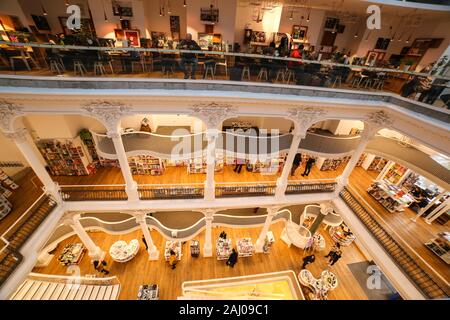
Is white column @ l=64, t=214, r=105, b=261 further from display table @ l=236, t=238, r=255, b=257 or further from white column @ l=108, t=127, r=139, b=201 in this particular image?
display table @ l=236, t=238, r=255, b=257

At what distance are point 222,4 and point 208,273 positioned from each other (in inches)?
484

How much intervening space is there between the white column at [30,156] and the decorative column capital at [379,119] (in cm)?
1213

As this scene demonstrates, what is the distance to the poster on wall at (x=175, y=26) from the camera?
34.7 ft

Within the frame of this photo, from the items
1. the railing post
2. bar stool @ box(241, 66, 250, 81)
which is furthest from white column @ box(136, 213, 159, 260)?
the railing post

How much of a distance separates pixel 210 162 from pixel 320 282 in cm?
792

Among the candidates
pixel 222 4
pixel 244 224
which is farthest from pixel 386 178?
pixel 222 4

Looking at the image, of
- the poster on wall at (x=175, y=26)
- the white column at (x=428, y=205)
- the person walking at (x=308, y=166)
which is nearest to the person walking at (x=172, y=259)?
the person walking at (x=308, y=166)

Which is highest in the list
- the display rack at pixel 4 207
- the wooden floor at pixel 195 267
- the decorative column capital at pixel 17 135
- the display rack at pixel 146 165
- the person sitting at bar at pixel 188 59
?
the person sitting at bar at pixel 188 59

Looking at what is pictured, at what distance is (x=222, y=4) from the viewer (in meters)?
9.20

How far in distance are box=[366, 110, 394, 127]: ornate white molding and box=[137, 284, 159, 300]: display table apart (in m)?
11.2

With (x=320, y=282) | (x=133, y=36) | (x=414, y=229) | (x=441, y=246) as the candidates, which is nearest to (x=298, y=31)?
(x=133, y=36)

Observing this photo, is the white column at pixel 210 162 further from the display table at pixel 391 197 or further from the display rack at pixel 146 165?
the display table at pixel 391 197

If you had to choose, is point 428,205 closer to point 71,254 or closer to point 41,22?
point 71,254

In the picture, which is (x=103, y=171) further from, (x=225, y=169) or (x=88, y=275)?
(x=225, y=169)
